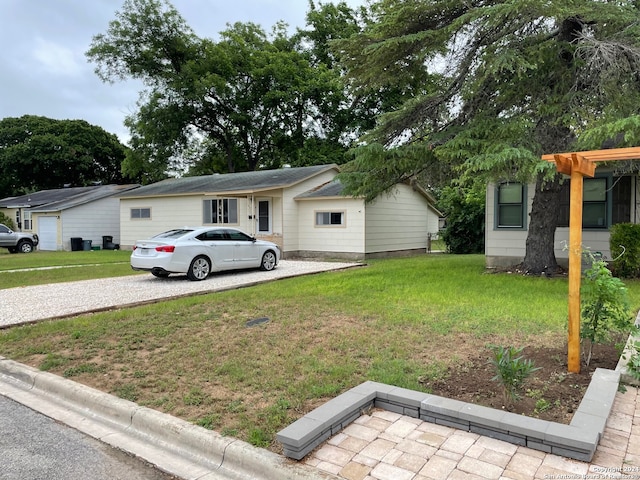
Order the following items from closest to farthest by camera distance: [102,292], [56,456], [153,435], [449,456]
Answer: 1. [449,456]
2. [56,456]
3. [153,435]
4. [102,292]

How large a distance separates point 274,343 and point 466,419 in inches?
107

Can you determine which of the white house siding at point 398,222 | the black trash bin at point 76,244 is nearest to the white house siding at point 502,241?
the white house siding at point 398,222

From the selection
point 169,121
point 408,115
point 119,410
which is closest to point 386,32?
point 408,115

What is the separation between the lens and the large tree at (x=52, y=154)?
37.8 m

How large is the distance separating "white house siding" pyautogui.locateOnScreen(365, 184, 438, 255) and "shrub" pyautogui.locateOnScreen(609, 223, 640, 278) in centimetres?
726

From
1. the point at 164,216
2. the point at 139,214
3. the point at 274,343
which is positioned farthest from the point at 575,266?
the point at 139,214

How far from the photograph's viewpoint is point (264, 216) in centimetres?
1889

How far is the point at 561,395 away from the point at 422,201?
719 inches

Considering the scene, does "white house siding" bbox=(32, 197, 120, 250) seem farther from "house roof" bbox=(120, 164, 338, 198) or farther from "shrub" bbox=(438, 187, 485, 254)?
"shrub" bbox=(438, 187, 485, 254)

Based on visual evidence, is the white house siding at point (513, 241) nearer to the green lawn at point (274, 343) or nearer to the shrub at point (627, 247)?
the shrub at point (627, 247)

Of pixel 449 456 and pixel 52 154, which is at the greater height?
pixel 52 154

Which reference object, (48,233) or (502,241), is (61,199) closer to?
(48,233)

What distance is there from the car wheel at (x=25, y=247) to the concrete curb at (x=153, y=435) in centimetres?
2162
